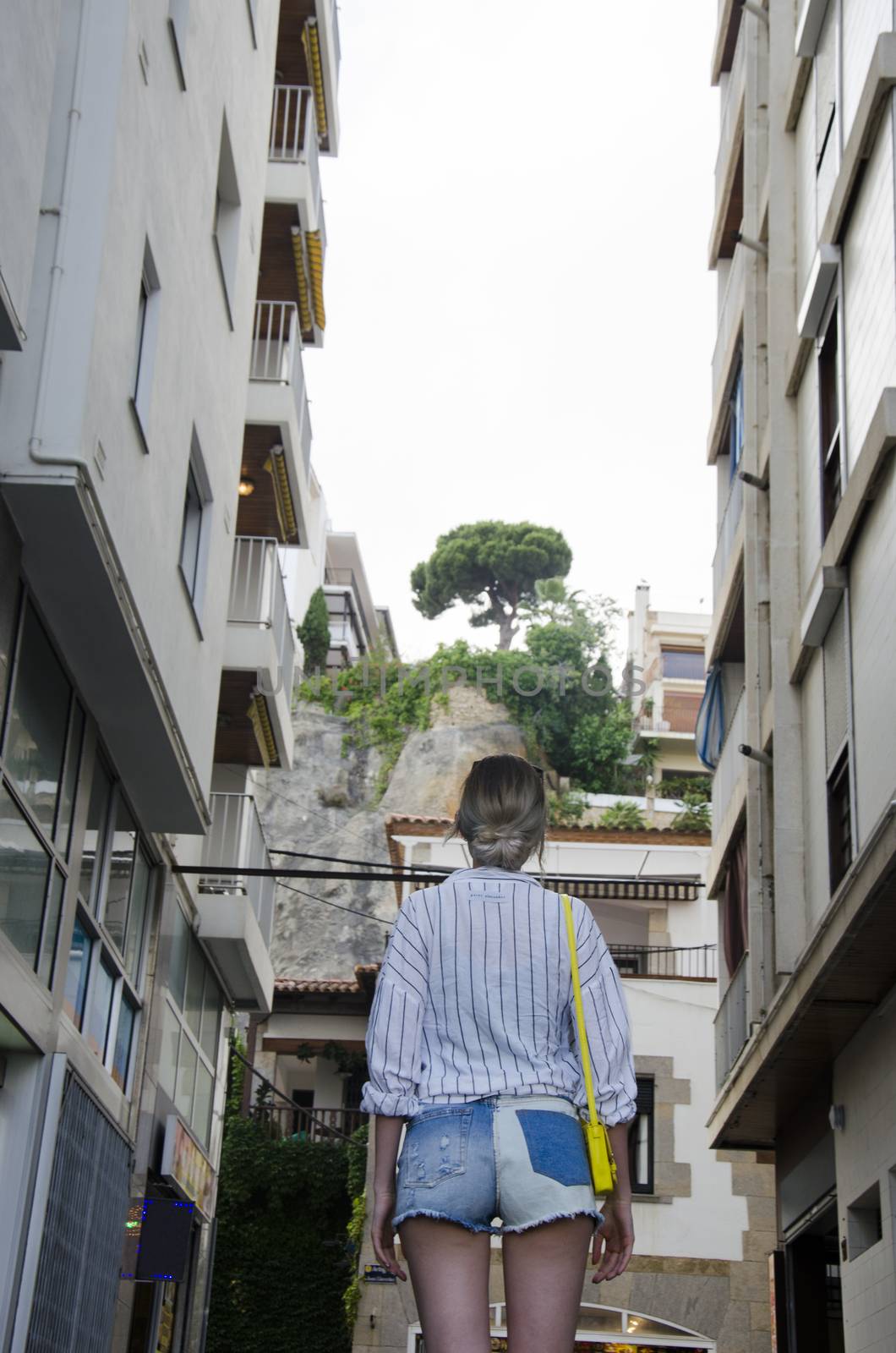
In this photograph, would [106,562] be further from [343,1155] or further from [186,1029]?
[343,1155]

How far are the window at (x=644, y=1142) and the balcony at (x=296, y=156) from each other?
1390cm

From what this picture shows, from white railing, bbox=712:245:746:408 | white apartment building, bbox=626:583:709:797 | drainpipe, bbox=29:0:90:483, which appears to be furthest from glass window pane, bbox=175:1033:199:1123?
white apartment building, bbox=626:583:709:797

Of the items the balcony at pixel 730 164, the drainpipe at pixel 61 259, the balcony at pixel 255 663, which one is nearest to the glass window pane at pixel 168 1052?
the balcony at pixel 255 663

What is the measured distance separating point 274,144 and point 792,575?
468 inches

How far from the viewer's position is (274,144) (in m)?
24.8

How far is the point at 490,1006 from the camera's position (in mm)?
4156

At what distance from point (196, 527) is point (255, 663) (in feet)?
15.7

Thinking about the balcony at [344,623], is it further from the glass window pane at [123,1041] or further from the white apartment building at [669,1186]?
the glass window pane at [123,1041]

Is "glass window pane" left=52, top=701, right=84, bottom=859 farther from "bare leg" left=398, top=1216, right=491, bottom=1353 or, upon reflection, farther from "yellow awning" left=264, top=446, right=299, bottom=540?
"yellow awning" left=264, top=446, right=299, bottom=540

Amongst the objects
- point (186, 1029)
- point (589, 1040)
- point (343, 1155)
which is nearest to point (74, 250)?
point (589, 1040)

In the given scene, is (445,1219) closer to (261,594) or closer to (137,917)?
(137,917)

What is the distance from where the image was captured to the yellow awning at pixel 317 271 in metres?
24.5

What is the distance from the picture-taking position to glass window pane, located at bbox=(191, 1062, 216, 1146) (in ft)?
65.6

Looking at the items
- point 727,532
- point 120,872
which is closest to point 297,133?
point 727,532
